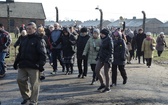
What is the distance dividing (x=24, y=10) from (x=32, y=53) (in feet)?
185

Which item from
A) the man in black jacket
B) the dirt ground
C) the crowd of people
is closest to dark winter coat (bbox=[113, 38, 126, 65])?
the crowd of people

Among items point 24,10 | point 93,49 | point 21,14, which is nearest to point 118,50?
point 93,49

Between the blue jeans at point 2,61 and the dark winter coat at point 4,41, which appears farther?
the blue jeans at point 2,61

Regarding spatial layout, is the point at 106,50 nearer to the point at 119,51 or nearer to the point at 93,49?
the point at 119,51

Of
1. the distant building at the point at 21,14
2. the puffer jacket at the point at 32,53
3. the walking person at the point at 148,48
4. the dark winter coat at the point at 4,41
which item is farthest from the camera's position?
the distant building at the point at 21,14

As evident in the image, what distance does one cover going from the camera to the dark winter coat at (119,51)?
9.81 metres

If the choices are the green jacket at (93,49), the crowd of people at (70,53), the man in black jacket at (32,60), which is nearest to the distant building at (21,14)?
the crowd of people at (70,53)

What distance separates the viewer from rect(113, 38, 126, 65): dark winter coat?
9.81 m

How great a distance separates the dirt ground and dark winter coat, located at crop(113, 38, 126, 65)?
851mm

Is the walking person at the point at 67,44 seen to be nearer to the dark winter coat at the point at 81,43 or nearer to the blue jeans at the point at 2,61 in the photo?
the dark winter coat at the point at 81,43

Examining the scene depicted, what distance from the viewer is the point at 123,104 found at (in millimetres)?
7703

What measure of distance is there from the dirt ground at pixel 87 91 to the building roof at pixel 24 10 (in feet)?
163

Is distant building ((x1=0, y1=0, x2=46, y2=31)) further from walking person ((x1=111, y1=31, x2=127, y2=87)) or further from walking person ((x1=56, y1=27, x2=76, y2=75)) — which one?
walking person ((x1=111, y1=31, x2=127, y2=87))

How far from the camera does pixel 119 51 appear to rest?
9.88m
